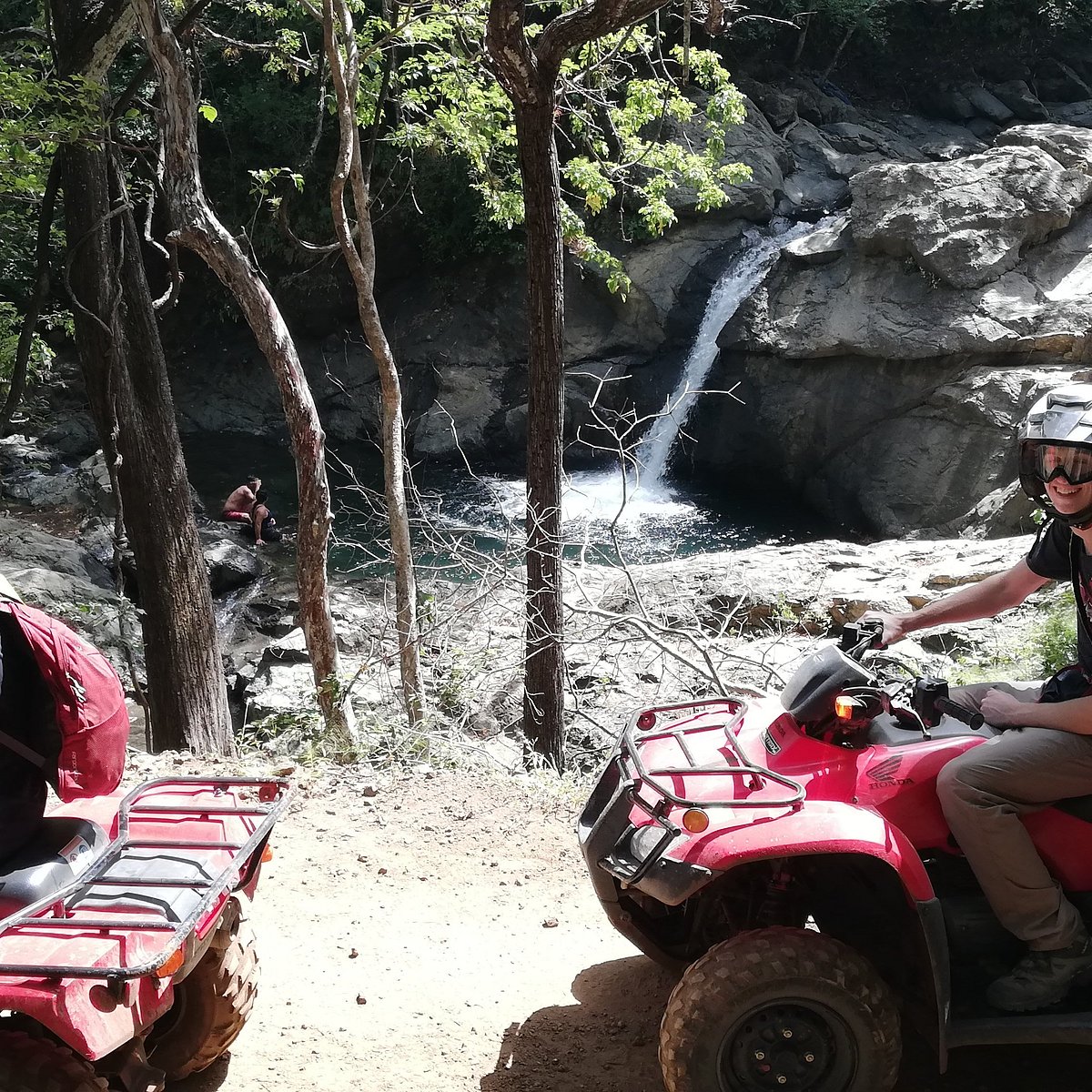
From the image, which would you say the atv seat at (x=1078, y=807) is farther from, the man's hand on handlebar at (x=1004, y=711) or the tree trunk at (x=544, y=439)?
the tree trunk at (x=544, y=439)

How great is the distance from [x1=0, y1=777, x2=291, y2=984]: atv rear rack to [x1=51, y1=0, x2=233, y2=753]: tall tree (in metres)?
4.61

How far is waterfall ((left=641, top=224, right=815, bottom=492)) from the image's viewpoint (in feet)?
63.9

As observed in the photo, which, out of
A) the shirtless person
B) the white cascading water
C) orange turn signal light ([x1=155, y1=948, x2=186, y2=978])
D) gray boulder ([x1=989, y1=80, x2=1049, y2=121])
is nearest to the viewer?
orange turn signal light ([x1=155, y1=948, x2=186, y2=978])

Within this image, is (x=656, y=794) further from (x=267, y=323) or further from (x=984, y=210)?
(x=984, y=210)

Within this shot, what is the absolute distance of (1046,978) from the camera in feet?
8.61

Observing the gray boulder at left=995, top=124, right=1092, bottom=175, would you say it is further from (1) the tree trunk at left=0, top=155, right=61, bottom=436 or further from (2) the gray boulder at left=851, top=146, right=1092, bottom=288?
(1) the tree trunk at left=0, top=155, right=61, bottom=436

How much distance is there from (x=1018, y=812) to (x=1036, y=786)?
0.27 feet

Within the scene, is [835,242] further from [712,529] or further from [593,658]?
[593,658]

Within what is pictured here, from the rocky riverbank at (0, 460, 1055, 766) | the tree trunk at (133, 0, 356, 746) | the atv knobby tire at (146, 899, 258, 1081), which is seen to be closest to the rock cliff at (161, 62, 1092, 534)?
the rocky riverbank at (0, 460, 1055, 766)

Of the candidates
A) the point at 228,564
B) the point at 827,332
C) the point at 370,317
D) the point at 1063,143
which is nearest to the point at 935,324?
the point at 827,332

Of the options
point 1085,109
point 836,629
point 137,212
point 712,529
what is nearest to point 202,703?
point 836,629

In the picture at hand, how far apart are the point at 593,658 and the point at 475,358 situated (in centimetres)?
1394

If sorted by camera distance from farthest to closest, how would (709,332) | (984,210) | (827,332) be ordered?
(709,332), (827,332), (984,210)

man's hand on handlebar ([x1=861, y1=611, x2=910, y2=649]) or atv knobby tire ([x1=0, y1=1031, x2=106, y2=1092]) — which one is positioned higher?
man's hand on handlebar ([x1=861, y1=611, x2=910, y2=649])
